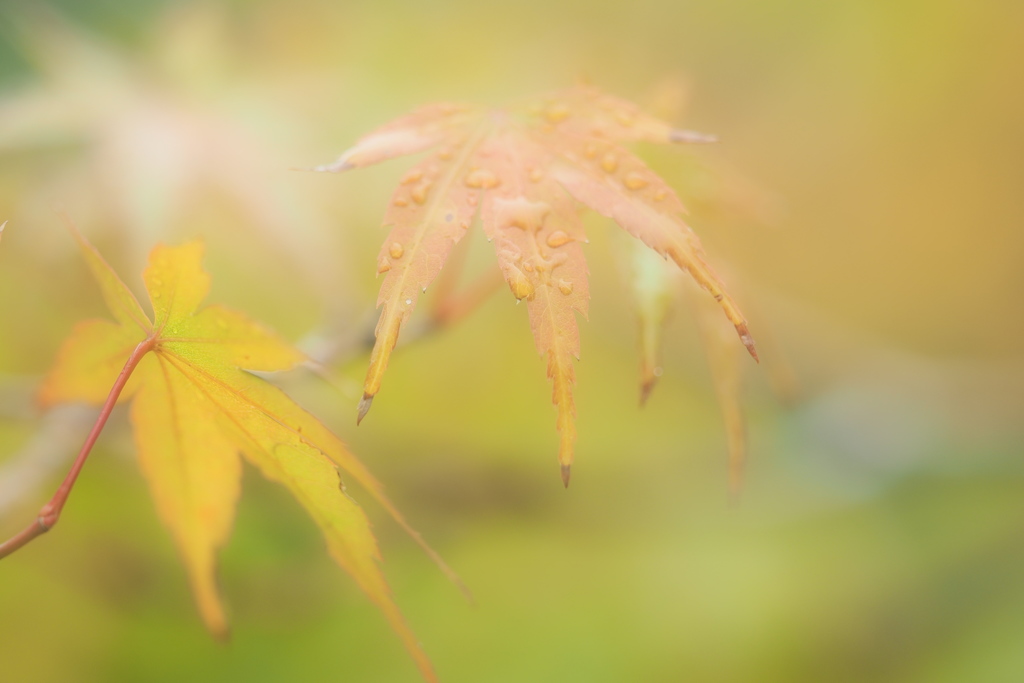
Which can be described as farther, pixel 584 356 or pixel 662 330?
pixel 584 356

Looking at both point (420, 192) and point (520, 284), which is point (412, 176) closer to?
point (420, 192)

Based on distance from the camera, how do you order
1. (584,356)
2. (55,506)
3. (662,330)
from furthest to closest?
(584,356), (662,330), (55,506)

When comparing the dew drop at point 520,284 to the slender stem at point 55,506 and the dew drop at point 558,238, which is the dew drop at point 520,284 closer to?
the dew drop at point 558,238

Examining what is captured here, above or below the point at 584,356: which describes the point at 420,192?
above

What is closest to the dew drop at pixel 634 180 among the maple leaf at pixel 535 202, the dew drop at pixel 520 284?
the maple leaf at pixel 535 202

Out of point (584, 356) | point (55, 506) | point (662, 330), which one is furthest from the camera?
point (584, 356)

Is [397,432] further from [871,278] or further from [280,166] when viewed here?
[871,278]

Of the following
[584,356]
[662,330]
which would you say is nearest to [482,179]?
[662,330]

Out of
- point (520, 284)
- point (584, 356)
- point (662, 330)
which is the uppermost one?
point (520, 284)
